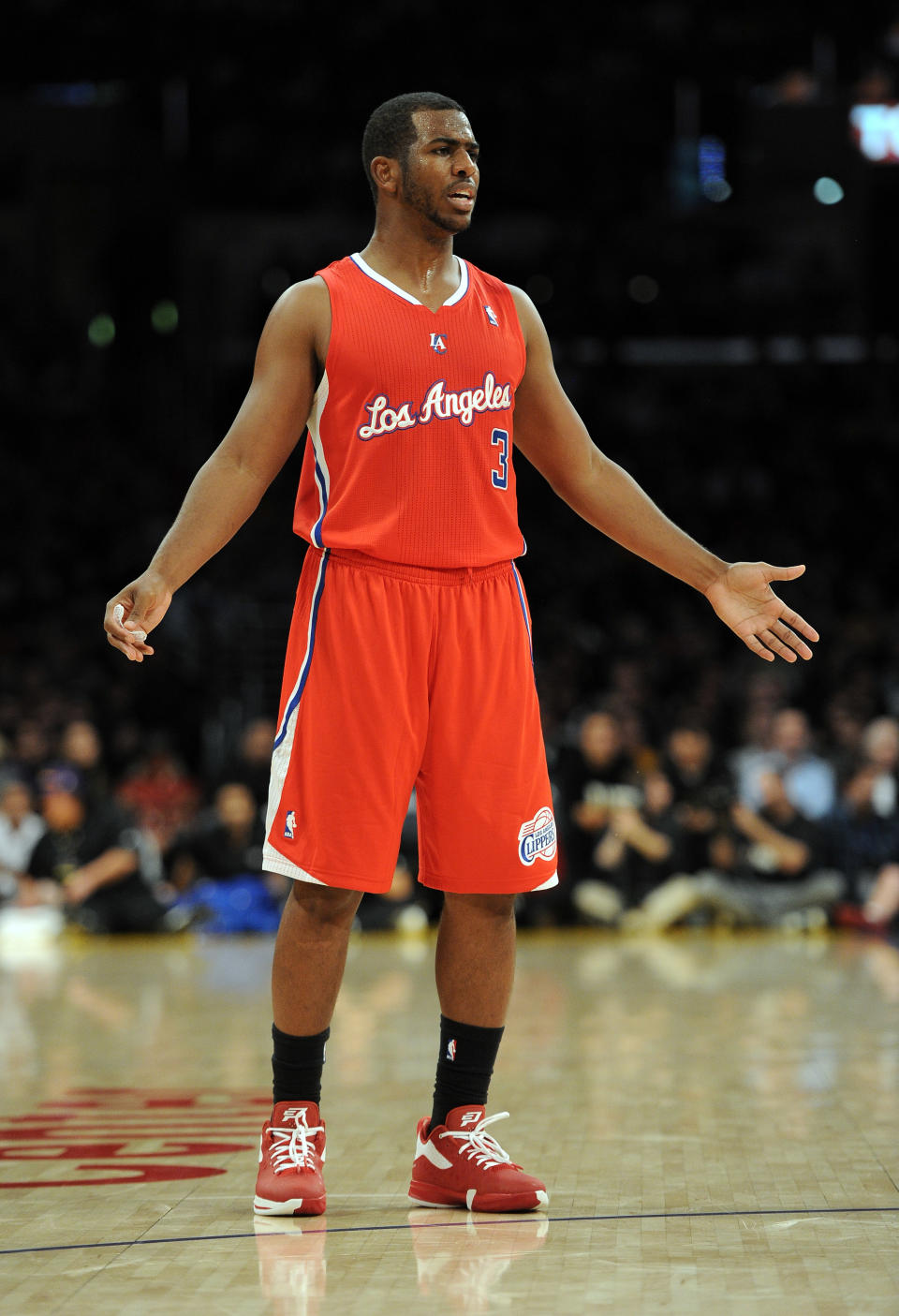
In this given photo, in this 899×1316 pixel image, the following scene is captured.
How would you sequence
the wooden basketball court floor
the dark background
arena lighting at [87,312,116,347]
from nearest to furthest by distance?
1. the wooden basketball court floor
2. the dark background
3. arena lighting at [87,312,116,347]

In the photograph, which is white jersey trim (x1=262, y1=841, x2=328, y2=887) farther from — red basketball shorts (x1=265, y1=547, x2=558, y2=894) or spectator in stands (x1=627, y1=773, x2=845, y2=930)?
spectator in stands (x1=627, y1=773, x2=845, y2=930)

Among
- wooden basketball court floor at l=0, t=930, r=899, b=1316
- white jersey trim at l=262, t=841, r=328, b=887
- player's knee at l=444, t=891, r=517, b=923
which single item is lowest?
wooden basketball court floor at l=0, t=930, r=899, b=1316

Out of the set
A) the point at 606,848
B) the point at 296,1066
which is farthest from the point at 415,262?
the point at 606,848

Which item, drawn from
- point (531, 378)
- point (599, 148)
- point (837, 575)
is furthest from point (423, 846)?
point (599, 148)

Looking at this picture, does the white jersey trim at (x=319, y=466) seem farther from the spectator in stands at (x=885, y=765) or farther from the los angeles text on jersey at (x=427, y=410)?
the spectator in stands at (x=885, y=765)

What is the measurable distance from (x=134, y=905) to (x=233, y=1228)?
680 centimetres

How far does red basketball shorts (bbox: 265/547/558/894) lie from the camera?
108 inches

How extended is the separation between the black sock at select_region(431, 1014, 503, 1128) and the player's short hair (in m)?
1.56

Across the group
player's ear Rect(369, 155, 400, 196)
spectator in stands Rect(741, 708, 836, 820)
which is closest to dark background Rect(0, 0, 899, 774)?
spectator in stands Rect(741, 708, 836, 820)

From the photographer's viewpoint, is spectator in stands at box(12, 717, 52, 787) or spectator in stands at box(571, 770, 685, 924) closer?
spectator in stands at box(571, 770, 685, 924)

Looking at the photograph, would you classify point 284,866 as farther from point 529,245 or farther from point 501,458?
point 529,245

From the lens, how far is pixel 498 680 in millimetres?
2824

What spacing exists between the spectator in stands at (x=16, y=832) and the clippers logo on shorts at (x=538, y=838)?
6927 millimetres

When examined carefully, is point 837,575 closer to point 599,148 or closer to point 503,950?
point 599,148
